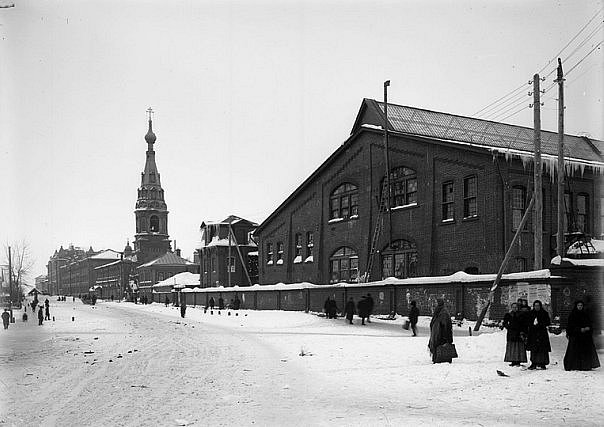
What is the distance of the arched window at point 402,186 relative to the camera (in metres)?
36.1

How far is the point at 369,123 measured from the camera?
43719 millimetres

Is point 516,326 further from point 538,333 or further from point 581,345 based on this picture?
point 581,345

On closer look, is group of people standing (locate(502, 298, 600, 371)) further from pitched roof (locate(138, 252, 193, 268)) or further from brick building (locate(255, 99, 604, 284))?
pitched roof (locate(138, 252, 193, 268))

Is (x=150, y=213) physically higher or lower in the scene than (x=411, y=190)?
higher

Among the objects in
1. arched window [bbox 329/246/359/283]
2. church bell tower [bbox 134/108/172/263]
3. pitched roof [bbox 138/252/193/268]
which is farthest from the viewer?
church bell tower [bbox 134/108/172/263]

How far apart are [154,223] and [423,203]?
9437 cm

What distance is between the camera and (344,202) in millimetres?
42312

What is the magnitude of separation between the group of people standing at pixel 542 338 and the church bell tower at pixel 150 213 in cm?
11023

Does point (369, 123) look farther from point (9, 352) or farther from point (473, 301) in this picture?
point (9, 352)

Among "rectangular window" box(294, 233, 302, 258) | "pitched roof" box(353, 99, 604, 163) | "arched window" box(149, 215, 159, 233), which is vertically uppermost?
"pitched roof" box(353, 99, 604, 163)

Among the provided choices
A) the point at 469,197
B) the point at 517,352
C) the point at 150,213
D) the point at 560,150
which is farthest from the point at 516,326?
the point at 150,213

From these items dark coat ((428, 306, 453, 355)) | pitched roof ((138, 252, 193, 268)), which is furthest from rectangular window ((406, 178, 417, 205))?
pitched roof ((138, 252, 193, 268))

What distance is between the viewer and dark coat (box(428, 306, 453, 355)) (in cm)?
1540

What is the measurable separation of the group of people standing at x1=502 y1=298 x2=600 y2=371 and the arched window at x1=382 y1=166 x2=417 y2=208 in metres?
21.5
